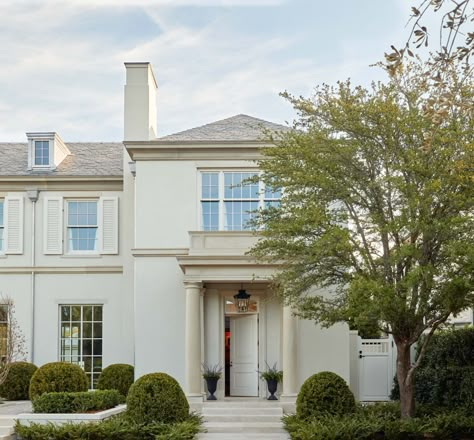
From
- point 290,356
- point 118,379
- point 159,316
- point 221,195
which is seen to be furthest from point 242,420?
point 221,195

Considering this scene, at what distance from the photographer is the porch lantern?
2239 centimetres

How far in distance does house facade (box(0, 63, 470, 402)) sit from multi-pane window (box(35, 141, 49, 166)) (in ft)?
0.11

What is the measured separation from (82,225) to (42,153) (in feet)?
8.98

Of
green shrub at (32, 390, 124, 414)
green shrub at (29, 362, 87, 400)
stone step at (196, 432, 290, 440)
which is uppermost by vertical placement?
green shrub at (29, 362, 87, 400)

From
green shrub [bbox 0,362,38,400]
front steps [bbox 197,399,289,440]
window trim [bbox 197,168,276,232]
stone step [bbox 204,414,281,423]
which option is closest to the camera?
front steps [bbox 197,399,289,440]

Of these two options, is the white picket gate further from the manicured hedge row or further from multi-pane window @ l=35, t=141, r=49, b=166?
multi-pane window @ l=35, t=141, r=49, b=166

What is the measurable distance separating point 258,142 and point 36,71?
6.18 meters

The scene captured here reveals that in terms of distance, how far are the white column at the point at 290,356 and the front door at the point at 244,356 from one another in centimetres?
192

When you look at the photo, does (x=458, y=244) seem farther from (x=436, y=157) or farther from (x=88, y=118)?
(x=88, y=118)

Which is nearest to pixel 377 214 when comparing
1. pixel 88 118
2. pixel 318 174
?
pixel 318 174

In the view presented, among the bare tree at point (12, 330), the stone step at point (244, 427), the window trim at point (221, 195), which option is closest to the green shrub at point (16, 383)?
the bare tree at point (12, 330)

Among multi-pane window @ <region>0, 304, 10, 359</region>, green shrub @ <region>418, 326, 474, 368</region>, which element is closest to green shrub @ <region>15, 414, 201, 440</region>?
green shrub @ <region>418, 326, 474, 368</region>

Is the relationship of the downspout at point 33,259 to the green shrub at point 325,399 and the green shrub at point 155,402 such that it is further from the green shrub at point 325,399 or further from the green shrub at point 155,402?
the green shrub at point 325,399

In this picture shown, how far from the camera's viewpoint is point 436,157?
1617 cm
